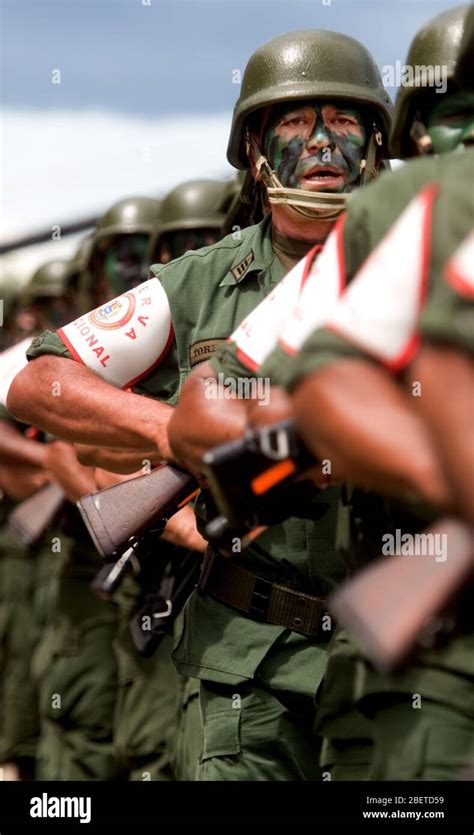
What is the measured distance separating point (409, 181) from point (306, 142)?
6.62ft

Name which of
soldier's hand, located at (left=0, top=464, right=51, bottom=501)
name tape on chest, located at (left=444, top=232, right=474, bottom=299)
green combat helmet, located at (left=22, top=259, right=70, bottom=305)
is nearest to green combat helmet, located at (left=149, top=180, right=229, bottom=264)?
soldier's hand, located at (left=0, top=464, right=51, bottom=501)

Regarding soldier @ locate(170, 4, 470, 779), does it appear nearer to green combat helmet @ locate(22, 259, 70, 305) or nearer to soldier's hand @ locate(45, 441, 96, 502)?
soldier's hand @ locate(45, 441, 96, 502)

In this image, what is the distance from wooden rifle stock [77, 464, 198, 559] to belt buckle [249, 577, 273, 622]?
355mm

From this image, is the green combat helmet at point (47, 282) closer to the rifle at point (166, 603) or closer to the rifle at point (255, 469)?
the rifle at point (166, 603)

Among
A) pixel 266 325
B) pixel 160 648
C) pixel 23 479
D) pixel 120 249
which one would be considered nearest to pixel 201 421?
pixel 266 325

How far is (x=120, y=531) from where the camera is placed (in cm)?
498

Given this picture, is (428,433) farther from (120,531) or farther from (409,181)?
(120,531)

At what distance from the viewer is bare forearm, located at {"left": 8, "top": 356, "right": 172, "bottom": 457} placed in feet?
16.1

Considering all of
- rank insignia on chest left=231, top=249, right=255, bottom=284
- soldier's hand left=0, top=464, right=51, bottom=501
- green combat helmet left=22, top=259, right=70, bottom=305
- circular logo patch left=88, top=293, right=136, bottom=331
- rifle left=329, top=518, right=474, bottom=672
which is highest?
green combat helmet left=22, top=259, right=70, bottom=305

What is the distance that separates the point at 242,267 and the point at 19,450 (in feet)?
10.6

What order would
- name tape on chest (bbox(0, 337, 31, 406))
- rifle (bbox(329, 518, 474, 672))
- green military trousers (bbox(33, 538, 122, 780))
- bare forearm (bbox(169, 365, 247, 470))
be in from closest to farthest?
1. rifle (bbox(329, 518, 474, 672))
2. bare forearm (bbox(169, 365, 247, 470))
3. name tape on chest (bbox(0, 337, 31, 406))
4. green military trousers (bbox(33, 538, 122, 780))

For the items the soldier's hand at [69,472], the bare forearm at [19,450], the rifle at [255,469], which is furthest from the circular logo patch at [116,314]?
the bare forearm at [19,450]

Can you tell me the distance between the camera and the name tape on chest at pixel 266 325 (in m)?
3.90

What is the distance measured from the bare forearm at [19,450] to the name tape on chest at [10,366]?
2.63 ft
